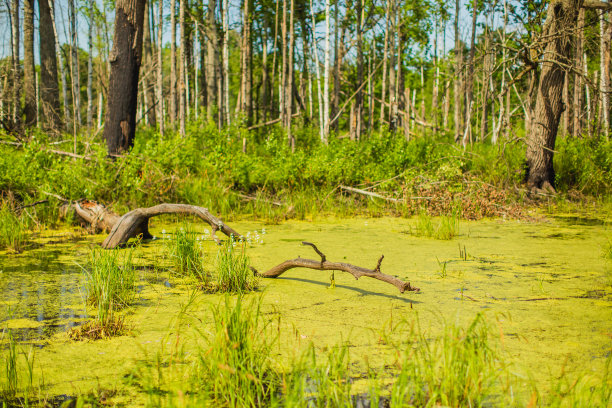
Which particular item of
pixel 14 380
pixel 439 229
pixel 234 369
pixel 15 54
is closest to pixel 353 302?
pixel 234 369

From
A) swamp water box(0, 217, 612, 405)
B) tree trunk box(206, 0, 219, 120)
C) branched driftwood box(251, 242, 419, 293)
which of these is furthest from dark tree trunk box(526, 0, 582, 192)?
tree trunk box(206, 0, 219, 120)

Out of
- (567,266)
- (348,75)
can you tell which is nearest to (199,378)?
(567,266)

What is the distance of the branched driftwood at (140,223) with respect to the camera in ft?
17.1

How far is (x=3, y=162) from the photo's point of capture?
6.46 m

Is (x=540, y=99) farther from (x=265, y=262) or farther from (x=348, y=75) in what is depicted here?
(x=348, y=75)

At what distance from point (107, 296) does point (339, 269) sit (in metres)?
1.55

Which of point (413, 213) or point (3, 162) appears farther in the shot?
point (413, 213)

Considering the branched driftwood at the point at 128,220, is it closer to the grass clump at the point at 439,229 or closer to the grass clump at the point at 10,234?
the grass clump at the point at 10,234

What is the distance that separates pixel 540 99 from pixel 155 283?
783 cm

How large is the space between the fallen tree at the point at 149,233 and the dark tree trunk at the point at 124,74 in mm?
1887

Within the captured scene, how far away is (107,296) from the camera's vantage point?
3254 millimetres

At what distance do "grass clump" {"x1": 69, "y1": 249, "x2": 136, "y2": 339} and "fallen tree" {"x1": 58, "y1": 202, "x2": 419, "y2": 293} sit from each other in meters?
0.95

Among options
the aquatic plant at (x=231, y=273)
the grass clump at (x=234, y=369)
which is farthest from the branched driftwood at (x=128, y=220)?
the grass clump at (x=234, y=369)

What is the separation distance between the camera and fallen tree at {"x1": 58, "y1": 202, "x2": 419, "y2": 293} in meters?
3.52
